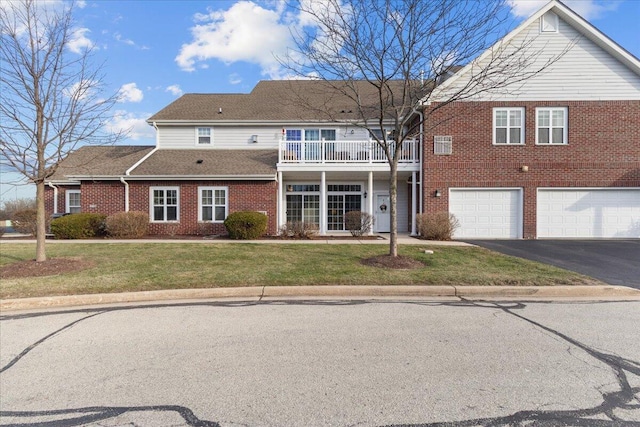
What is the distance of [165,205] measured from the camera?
53.1 feet

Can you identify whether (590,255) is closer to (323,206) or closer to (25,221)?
(323,206)

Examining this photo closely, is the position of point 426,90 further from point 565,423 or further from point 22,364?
point 22,364

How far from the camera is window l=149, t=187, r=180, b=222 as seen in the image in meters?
16.2

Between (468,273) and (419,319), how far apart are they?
321 centimetres

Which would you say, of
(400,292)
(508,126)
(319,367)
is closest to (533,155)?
(508,126)

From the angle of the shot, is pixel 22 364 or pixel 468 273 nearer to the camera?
pixel 22 364

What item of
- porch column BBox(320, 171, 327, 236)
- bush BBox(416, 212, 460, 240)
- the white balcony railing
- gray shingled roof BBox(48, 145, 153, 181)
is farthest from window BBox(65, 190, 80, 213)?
bush BBox(416, 212, 460, 240)

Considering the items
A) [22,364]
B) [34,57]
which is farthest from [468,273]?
[34,57]

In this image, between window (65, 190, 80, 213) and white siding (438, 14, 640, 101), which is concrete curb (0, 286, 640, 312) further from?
window (65, 190, 80, 213)

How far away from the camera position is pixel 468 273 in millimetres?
7648

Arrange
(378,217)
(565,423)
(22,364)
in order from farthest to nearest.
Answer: (378,217), (22,364), (565,423)

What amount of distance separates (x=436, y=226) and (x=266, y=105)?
37.2ft

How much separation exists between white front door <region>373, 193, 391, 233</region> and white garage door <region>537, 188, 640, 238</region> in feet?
22.0

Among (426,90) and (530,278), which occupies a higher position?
(426,90)
